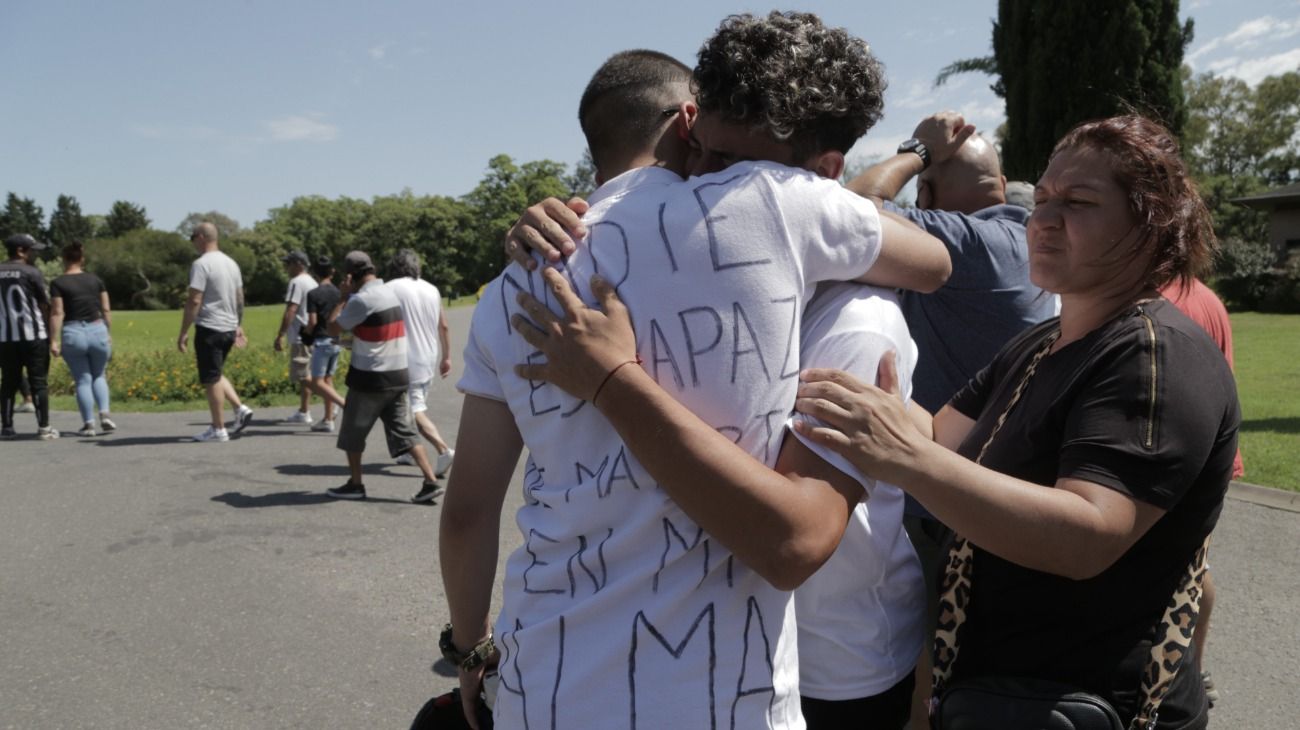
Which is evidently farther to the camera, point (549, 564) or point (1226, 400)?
point (1226, 400)

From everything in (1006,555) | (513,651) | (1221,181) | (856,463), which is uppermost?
(1221,181)

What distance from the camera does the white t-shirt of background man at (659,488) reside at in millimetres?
1301

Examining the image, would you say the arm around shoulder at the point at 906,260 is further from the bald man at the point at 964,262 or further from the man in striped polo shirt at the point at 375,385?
the man in striped polo shirt at the point at 375,385

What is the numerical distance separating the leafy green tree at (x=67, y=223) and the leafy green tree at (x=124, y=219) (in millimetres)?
2487

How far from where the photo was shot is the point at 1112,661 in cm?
159

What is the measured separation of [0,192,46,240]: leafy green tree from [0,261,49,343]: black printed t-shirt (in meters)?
92.4

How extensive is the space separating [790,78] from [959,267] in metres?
1.52

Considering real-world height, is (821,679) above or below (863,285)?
below

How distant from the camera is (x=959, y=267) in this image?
2.68m

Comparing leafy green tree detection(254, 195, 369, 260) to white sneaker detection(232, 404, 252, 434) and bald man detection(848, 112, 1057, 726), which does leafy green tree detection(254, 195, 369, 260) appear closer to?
white sneaker detection(232, 404, 252, 434)

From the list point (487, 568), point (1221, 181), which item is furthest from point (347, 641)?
point (1221, 181)

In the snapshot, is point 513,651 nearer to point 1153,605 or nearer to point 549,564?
point 549,564

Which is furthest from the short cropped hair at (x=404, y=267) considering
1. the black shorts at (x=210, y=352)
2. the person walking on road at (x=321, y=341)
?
the black shorts at (x=210, y=352)

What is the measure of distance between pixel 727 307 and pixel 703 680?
0.54 m
